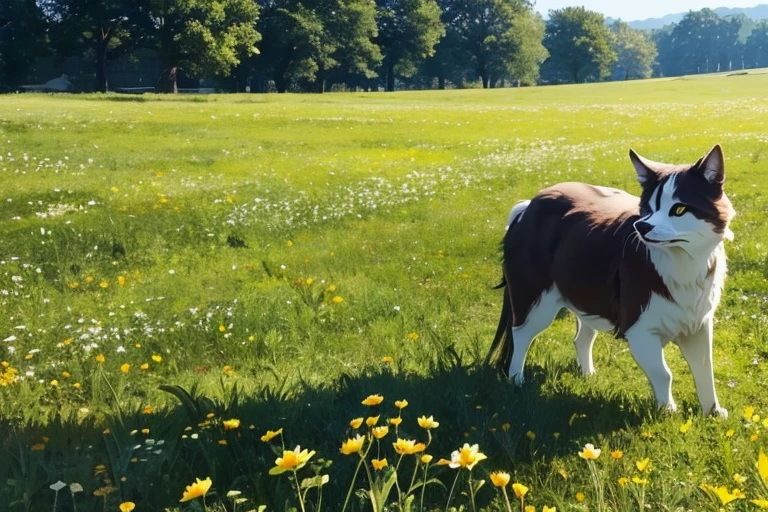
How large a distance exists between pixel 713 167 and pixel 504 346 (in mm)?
2335

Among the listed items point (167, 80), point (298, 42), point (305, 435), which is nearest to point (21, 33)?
point (167, 80)

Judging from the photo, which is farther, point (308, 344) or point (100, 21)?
point (100, 21)

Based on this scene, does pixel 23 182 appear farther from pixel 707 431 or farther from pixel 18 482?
pixel 707 431

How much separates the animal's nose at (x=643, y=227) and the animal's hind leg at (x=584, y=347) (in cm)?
189

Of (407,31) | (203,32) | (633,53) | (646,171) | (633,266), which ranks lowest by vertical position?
(633,266)

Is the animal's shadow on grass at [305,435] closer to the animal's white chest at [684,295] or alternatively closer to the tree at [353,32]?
the animal's white chest at [684,295]

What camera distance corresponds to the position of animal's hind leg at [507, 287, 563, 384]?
17.6ft

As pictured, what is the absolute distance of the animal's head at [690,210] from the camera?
409 cm

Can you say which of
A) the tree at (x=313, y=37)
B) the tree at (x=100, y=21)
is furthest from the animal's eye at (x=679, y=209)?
the tree at (x=313, y=37)

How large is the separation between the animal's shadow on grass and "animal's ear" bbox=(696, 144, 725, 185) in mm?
1643

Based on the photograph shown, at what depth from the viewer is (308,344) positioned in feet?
23.0

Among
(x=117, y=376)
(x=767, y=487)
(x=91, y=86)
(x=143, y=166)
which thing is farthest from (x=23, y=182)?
(x=91, y=86)

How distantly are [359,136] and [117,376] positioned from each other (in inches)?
731

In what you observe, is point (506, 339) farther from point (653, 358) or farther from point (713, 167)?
point (713, 167)
